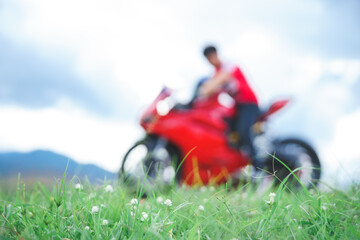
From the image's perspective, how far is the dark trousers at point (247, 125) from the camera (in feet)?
13.0

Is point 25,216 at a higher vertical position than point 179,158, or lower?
higher

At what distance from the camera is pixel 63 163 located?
1.55 metres

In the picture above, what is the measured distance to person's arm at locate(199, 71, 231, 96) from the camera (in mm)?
3912

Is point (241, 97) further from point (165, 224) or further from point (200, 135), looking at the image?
point (165, 224)

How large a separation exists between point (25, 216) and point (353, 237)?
4.47 feet

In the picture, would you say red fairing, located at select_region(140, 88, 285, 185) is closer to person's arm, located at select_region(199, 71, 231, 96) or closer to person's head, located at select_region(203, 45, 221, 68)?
person's arm, located at select_region(199, 71, 231, 96)

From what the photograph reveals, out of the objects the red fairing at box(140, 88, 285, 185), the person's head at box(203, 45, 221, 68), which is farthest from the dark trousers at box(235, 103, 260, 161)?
the person's head at box(203, 45, 221, 68)

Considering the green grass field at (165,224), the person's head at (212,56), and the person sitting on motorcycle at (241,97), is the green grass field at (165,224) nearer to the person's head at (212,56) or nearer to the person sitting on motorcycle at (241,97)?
the person sitting on motorcycle at (241,97)

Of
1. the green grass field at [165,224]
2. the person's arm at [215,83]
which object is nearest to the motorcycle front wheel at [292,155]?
the person's arm at [215,83]

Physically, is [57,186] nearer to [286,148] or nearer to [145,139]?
[145,139]

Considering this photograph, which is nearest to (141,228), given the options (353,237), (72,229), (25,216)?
(72,229)

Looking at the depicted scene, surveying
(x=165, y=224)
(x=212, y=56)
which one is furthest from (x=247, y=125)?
(x=165, y=224)

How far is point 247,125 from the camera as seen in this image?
3.96 m

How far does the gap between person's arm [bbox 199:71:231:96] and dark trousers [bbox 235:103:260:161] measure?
1.39 feet
